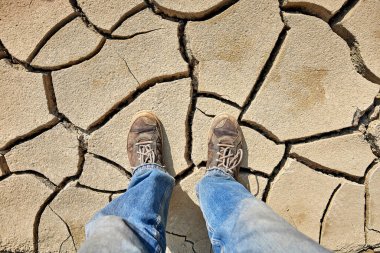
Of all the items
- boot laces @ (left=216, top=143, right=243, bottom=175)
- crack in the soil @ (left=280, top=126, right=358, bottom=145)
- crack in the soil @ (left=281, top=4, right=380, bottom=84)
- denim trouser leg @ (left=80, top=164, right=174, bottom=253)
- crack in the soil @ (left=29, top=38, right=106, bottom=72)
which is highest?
crack in the soil @ (left=281, top=4, right=380, bottom=84)

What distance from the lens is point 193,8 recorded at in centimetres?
182

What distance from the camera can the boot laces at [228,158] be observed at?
184 cm

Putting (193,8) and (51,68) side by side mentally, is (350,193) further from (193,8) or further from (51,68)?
(51,68)

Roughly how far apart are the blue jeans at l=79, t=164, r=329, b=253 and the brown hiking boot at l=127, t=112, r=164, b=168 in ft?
0.17

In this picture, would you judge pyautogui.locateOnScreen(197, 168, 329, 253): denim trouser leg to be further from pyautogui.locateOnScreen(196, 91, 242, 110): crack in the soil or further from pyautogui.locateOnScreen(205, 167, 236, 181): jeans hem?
pyautogui.locateOnScreen(196, 91, 242, 110): crack in the soil

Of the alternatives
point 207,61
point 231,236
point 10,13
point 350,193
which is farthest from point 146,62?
point 350,193

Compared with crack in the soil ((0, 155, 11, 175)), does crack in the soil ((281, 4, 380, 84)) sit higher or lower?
higher

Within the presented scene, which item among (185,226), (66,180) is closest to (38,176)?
(66,180)

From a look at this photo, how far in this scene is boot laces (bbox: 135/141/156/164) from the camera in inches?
72.5

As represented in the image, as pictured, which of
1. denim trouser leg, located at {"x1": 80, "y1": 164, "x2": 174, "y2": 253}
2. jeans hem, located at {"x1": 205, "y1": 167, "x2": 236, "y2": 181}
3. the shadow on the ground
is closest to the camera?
denim trouser leg, located at {"x1": 80, "y1": 164, "x2": 174, "y2": 253}

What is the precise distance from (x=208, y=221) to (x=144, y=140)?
50 centimetres

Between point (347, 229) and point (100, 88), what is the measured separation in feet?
4.79

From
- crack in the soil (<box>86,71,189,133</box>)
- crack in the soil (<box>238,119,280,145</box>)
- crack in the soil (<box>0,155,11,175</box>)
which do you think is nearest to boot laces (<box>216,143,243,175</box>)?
crack in the soil (<box>238,119,280,145</box>)

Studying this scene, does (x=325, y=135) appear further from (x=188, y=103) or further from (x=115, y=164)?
(x=115, y=164)
